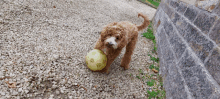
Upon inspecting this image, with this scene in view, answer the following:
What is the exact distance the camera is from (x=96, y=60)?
2.51 m

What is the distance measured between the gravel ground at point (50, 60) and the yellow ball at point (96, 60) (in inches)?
8.4

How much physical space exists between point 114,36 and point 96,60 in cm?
A: 70

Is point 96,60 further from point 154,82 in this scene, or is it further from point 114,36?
point 154,82

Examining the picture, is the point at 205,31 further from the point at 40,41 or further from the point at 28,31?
A: the point at 28,31

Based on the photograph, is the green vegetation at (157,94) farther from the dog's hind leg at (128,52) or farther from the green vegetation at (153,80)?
the dog's hind leg at (128,52)

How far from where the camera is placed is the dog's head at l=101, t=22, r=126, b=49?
83.1 inches

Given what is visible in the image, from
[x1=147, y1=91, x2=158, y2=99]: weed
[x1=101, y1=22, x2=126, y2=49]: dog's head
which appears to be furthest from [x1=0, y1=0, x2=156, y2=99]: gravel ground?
[x1=101, y1=22, x2=126, y2=49]: dog's head

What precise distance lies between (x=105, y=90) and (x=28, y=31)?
2576 mm

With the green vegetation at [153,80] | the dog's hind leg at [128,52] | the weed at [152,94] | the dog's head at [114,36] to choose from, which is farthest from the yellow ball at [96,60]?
the weed at [152,94]

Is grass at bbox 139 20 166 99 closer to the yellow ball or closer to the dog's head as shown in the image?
the yellow ball

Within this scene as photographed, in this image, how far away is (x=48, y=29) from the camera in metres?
3.53

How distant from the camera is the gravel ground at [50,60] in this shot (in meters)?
2.14

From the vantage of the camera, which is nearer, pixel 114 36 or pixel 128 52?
pixel 114 36

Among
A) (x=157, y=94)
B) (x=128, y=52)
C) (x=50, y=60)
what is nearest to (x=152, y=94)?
(x=157, y=94)
